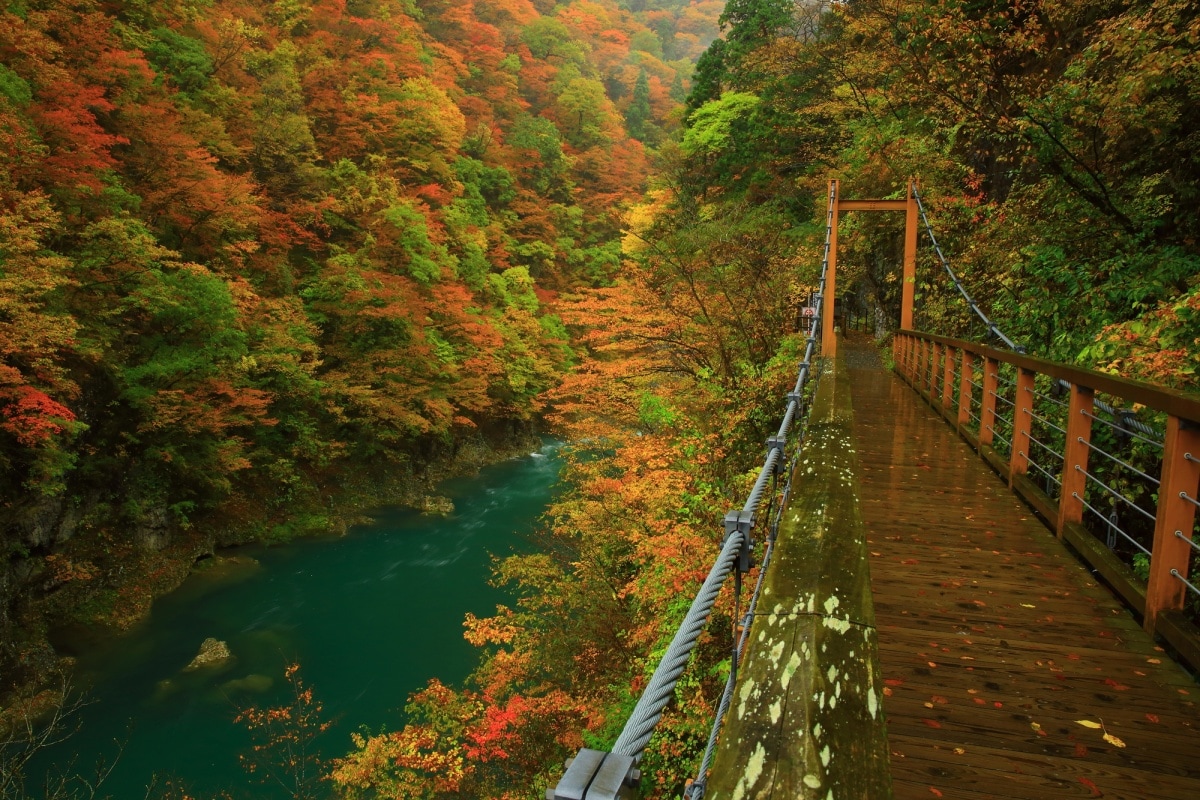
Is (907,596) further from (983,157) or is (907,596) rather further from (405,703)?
(983,157)

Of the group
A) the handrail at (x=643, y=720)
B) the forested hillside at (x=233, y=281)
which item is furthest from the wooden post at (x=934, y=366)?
the forested hillside at (x=233, y=281)

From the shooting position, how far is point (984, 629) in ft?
8.39

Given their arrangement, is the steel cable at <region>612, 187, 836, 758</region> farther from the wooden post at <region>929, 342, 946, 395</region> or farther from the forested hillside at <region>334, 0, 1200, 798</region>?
the wooden post at <region>929, 342, 946, 395</region>

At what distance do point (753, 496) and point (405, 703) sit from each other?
927cm

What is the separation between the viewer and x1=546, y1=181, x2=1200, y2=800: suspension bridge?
120 centimetres

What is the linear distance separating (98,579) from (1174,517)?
13919 millimetres

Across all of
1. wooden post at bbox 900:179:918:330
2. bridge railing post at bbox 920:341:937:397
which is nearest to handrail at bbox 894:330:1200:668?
bridge railing post at bbox 920:341:937:397

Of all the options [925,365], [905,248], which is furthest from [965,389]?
[905,248]

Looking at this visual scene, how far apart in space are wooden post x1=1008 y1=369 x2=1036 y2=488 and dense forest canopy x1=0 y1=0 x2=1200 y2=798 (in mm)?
525

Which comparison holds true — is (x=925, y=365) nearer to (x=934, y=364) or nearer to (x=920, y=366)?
(x=920, y=366)

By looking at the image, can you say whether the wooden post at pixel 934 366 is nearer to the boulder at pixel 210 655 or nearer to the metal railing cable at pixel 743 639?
the metal railing cable at pixel 743 639

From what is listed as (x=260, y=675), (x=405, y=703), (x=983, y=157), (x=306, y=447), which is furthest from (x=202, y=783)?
(x=983, y=157)

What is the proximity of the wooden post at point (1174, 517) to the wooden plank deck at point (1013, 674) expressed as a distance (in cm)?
19

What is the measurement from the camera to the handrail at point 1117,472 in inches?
92.7
